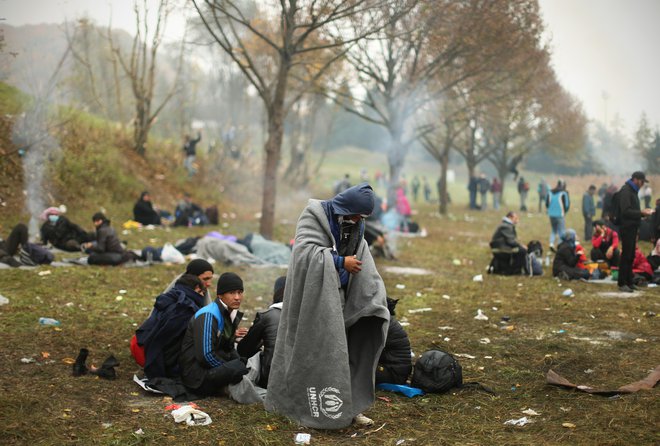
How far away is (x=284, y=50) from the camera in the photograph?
50.6 ft

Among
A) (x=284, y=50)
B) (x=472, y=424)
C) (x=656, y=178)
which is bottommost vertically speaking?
(x=472, y=424)

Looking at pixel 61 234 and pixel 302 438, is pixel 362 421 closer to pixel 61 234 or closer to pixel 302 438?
pixel 302 438

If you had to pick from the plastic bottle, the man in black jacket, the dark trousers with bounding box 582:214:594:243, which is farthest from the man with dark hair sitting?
the plastic bottle

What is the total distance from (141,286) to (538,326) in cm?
591

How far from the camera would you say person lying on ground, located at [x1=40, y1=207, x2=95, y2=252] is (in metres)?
13.8

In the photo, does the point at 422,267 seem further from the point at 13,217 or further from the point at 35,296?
the point at 13,217

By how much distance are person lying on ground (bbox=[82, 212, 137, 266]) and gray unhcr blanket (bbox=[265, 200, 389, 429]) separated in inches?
313

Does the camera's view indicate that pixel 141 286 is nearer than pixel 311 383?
No

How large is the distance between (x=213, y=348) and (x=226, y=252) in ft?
26.2

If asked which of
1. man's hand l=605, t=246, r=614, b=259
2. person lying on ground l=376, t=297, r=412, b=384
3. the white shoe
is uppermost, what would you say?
man's hand l=605, t=246, r=614, b=259

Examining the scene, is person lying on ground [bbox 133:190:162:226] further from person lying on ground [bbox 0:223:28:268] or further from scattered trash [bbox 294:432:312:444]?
scattered trash [bbox 294:432:312:444]

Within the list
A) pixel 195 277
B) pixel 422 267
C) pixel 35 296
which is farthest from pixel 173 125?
pixel 195 277

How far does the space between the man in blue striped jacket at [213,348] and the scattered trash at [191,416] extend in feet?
1.66

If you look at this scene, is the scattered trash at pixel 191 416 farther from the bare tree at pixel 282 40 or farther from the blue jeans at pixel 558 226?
the blue jeans at pixel 558 226
